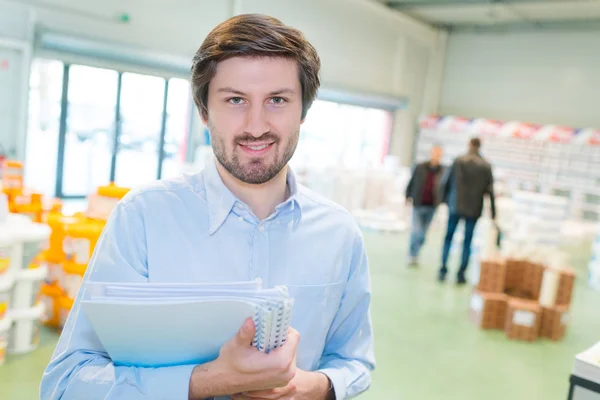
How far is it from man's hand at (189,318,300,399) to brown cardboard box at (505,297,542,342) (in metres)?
4.68

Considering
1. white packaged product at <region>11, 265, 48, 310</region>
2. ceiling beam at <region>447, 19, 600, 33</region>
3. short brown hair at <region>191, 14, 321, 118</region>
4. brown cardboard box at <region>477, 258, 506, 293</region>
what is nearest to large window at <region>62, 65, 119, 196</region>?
white packaged product at <region>11, 265, 48, 310</region>

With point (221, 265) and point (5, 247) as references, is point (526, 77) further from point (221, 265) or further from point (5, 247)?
point (221, 265)

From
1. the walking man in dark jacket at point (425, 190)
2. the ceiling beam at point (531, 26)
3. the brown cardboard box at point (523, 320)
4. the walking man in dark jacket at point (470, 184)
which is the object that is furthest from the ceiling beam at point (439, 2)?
the brown cardboard box at point (523, 320)

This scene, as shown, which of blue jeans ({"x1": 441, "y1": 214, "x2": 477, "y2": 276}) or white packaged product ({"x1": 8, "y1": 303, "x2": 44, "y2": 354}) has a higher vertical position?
blue jeans ({"x1": 441, "y1": 214, "x2": 477, "y2": 276})

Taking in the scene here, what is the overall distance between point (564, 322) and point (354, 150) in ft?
30.9

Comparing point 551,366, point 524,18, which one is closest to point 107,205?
point 551,366

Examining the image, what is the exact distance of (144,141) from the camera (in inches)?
407

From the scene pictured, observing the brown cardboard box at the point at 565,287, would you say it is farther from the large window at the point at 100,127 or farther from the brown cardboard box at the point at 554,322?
the large window at the point at 100,127

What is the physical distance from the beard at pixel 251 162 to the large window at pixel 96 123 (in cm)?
736

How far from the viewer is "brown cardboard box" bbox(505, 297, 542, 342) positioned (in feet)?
16.9

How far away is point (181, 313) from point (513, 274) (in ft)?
17.5

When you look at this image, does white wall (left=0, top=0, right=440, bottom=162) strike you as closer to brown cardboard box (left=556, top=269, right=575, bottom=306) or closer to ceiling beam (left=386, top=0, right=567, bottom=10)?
ceiling beam (left=386, top=0, right=567, bottom=10)

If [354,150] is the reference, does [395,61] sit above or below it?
above

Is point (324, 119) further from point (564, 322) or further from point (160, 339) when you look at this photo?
point (160, 339)
